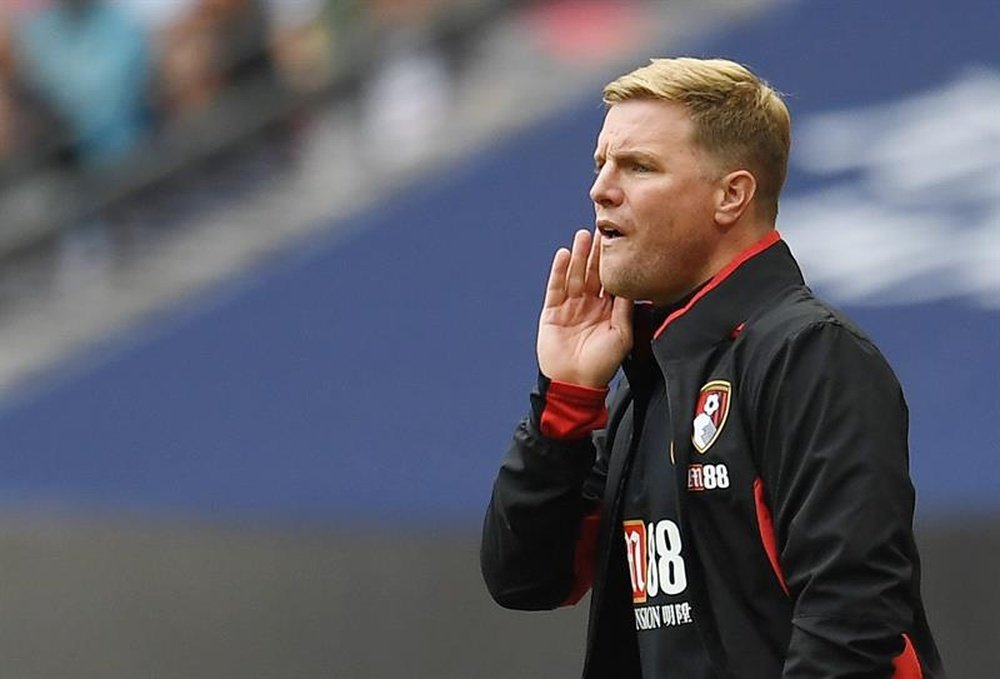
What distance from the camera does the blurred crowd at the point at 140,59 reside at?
21.0 ft

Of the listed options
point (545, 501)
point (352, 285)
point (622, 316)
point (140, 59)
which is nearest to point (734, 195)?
point (622, 316)

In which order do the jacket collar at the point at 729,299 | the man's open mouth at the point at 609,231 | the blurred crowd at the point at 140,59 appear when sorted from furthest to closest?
1. the blurred crowd at the point at 140,59
2. the man's open mouth at the point at 609,231
3. the jacket collar at the point at 729,299

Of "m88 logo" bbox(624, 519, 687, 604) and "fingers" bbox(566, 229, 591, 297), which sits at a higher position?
"fingers" bbox(566, 229, 591, 297)

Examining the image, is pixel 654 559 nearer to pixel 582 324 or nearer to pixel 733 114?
pixel 582 324

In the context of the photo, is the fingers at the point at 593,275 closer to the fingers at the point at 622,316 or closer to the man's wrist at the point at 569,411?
the fingers at the point at 622,316

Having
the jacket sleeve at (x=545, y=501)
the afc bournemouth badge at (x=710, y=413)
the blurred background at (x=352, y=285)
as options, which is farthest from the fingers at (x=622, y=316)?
the blurred background at (x=352, y=285)

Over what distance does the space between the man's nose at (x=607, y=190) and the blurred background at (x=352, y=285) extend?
9.83 feet

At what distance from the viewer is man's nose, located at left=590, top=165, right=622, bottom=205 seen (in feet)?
8.30

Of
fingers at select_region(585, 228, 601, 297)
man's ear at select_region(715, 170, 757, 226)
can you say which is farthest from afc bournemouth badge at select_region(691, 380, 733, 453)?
fingers at select_region(585, 228, 601, 297)

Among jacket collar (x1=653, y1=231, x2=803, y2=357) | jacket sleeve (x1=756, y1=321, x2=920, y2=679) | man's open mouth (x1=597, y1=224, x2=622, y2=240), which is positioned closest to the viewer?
jacket sleeve (x1=756, y1=321, x2=920, y2=679)

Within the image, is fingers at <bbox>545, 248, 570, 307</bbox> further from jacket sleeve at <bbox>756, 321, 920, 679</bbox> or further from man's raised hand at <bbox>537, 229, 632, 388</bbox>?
jacket sleeve at <bbox>756, 321, 920, 679</bbox>

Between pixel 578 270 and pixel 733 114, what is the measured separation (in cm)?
34

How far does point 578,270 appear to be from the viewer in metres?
2.69

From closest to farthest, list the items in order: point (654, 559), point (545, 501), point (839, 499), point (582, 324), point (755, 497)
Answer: point (839, 499) < point (755, 497) < point (654, 559) < point (545, 501) < point (582, 324)
